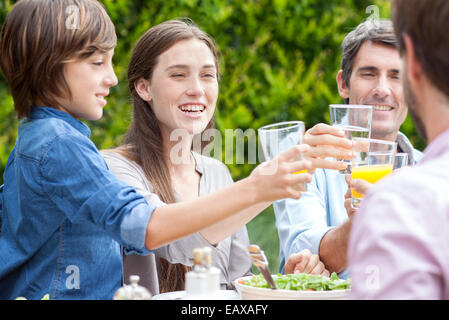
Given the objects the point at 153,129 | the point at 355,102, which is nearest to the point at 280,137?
the point at 153,129

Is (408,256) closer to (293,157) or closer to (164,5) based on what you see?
(293,157)

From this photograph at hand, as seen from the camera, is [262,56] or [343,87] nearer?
[343,87]

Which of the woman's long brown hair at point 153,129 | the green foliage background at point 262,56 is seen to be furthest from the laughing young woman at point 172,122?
the green foliage background at point 262,56

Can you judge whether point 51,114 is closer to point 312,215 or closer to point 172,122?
point 172,122

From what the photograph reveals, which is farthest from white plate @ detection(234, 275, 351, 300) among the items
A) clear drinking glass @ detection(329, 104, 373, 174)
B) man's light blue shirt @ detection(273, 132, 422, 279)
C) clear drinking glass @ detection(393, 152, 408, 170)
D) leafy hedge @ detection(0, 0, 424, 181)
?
leafy hedge @ detection(0, 0, 424, 181)

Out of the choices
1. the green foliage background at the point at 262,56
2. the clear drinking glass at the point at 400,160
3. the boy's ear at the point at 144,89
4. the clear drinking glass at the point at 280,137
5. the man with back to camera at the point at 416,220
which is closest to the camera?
the man with back to camera at the point at 416,220

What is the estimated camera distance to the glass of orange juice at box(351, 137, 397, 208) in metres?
2.09

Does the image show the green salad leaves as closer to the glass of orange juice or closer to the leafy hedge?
the glass of orange juice

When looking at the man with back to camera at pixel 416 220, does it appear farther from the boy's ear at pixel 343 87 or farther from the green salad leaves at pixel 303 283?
→ the boy's ear at pixel 343 87

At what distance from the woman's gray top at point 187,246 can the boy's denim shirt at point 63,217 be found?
0.43 meters

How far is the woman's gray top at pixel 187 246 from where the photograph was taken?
2451 millimetres

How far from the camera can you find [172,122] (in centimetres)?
302

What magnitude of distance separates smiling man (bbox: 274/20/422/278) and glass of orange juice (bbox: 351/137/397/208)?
735 mm

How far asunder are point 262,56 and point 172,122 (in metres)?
2.18
